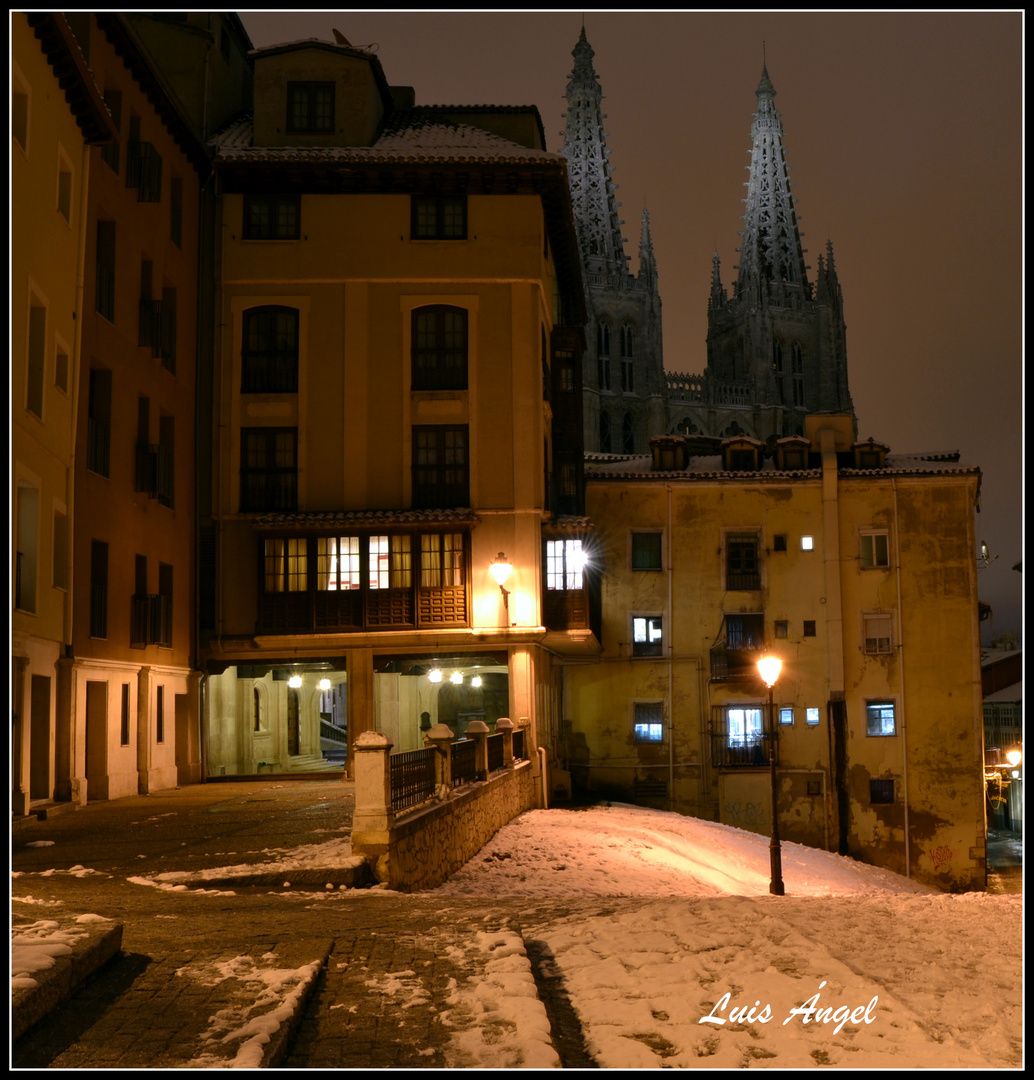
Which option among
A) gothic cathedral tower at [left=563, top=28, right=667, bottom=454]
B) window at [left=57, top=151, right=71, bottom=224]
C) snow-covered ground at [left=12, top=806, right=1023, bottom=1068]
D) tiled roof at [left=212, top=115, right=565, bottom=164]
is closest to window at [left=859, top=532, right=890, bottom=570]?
tiled roof at [left=212, top=115, right=565, bottom=164]

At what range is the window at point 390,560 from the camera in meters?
31.6

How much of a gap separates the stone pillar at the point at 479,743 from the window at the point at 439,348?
11.7 meters

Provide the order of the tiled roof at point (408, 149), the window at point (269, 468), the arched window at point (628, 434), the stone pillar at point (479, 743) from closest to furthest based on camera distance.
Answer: the stone pillar at point (479, 743) < the window at point (269, 468) < the tiled roof at point (408, 149) < the arched window at point (628, 434)

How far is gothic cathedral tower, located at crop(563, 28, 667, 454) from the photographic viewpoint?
12300 cm

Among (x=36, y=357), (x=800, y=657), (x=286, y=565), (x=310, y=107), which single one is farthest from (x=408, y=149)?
(x=800, y=657)

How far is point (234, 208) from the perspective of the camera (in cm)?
3281

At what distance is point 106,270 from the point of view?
2575cm

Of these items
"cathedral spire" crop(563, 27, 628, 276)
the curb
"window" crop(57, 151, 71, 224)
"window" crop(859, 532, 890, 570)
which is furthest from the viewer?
"cathedral spire" crop(563, 27, 628, 276)

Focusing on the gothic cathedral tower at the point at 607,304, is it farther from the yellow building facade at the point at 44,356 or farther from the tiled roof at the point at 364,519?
the yellow building facade at the point at 44,356

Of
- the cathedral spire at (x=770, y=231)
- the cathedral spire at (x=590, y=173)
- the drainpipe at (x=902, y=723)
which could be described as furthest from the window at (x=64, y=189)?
the cathedral spire at (x=770, y=231)

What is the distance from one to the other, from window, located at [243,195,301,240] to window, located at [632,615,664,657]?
54.3 feet

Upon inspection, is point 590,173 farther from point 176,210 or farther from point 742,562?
point 176,210

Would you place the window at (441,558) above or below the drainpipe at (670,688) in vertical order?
above

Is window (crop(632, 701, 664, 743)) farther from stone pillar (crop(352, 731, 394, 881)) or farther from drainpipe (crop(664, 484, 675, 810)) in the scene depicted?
stone pillar (crop(352, 731, 394, 881))
